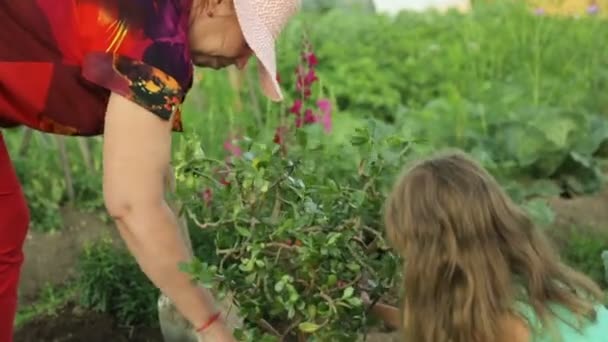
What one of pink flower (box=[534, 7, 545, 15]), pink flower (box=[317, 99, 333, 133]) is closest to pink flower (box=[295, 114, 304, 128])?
pink flower (box=[317, 99, 333, 133])

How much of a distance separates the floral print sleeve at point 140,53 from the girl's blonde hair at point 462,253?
538 millimetres

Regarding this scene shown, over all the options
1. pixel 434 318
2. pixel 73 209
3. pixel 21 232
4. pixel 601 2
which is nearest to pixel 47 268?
pixel 73 209

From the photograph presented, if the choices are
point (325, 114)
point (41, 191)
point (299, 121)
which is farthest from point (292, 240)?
point (41, 191)

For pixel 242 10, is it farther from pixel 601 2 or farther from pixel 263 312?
pixel 601 2

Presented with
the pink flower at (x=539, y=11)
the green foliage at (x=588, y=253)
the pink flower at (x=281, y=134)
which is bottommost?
the pink flower at (x=539, y=11)

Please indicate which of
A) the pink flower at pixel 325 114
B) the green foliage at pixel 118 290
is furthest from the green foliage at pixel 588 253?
the green foliage at pixel 118 290

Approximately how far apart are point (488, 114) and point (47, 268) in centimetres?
209

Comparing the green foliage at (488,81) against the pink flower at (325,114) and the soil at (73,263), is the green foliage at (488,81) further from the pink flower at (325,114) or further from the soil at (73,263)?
the pink flower at (325,114)

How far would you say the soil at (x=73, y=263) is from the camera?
3.97m

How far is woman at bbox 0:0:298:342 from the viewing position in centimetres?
245

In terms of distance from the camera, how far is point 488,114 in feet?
18.4

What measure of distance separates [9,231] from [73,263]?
5.49ft

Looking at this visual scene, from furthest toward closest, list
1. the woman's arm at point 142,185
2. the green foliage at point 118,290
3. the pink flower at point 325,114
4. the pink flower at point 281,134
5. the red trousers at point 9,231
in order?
1. the pink flower at point 325,114
2. the green foliage at point 118,290
3. the pink flower at point 281,134
4. the red trousers at point 9,231
5. the woman's arm at point 142,185

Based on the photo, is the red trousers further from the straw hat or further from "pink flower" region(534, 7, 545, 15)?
"pink flower" region(534, 7, 545, 15)
